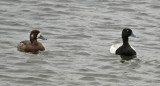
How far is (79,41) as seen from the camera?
61.4 feet

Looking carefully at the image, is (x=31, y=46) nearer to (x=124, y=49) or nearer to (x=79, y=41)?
(x=79, y=41)

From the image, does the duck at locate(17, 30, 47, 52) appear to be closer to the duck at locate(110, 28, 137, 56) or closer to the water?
the water

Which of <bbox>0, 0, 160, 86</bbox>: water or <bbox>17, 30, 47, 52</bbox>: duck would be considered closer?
<bbox>0, 0, 160, 86</bbox>: water

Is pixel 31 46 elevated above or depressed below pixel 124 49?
above

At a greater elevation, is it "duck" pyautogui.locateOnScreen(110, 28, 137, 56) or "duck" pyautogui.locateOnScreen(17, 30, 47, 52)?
"duck" pyautogui.locateOnScreen(17, 30, 47, 52)

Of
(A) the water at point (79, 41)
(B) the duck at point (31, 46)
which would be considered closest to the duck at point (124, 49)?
(A) the water at point (79, 41)

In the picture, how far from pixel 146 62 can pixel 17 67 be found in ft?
12.0

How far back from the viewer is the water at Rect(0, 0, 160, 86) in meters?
14.3

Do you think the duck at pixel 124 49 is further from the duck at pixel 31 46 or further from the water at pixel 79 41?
the duck at pixel 31 46

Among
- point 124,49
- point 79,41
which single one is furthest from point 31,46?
point 124,49

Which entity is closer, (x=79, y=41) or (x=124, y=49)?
(x=124, y=49)

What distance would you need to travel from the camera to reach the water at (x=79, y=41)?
1428 centimetres

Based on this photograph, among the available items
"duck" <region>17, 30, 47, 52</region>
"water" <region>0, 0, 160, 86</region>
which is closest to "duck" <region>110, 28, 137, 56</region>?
"water" <region>0, 0, 160, 86</region>

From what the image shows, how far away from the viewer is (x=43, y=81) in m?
13.8
